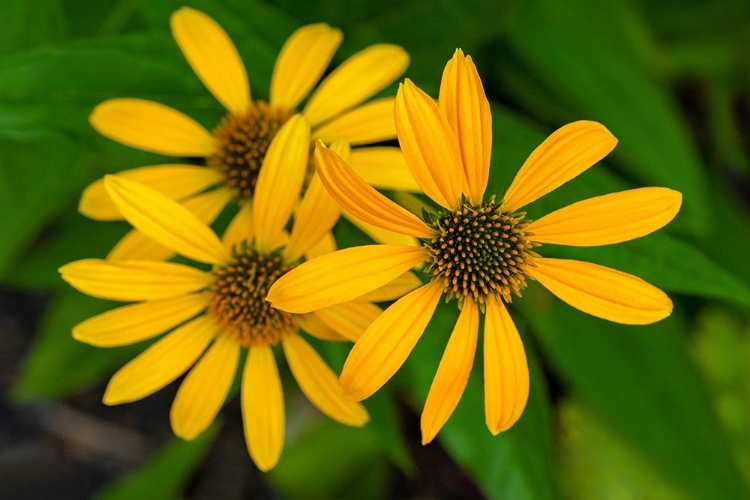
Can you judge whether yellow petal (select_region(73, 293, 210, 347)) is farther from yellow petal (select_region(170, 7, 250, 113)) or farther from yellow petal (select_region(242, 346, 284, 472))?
yellow petal (select_region(170, 7, 250, 113))

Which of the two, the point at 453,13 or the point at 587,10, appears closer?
the point at 453,13

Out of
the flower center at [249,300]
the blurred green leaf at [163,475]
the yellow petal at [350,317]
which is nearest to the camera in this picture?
the yellow petal at [350,317]

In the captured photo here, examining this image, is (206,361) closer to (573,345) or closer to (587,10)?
(573,345)

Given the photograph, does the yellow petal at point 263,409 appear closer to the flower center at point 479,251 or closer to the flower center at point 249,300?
the flower center at point 249,300

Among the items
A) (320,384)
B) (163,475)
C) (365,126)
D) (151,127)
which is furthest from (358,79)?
(163,475)

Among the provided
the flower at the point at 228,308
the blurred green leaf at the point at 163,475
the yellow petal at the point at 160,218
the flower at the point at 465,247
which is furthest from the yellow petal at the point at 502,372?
the blurred green leaf at the point at 163,475

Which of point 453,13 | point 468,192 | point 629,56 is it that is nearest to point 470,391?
point 468,192

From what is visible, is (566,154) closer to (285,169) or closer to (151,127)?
(285,169)
